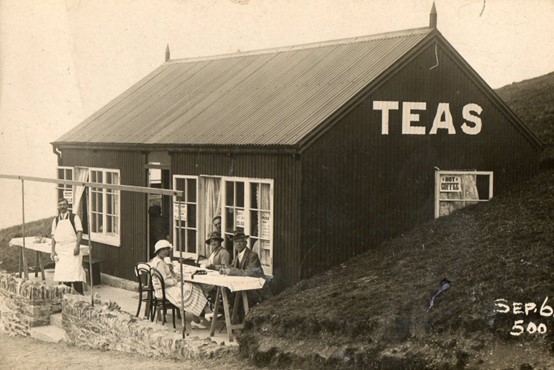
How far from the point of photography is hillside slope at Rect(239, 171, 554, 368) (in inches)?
402

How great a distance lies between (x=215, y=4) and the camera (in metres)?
16.3

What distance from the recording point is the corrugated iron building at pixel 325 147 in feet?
48.0

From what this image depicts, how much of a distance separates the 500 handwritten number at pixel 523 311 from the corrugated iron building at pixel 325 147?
457 cm

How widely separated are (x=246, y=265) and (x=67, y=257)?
18.5ft

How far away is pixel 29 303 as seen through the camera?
57.1 feet

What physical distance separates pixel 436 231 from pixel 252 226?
3.66 m

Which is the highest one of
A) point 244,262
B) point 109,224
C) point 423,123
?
point 423,123

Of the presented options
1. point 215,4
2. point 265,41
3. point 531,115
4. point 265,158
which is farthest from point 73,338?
point 531,115

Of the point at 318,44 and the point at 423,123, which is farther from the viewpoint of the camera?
the point at 318,44

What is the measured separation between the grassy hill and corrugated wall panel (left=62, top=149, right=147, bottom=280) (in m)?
5.95

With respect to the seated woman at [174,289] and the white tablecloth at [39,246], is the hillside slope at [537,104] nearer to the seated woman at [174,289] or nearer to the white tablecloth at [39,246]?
the seated woman at [174,289]

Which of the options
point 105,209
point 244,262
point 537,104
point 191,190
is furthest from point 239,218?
point 537,104

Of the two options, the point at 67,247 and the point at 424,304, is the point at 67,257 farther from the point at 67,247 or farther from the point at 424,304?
the point at 424,304

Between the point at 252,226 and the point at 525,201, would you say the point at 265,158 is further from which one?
the point at 525,201
